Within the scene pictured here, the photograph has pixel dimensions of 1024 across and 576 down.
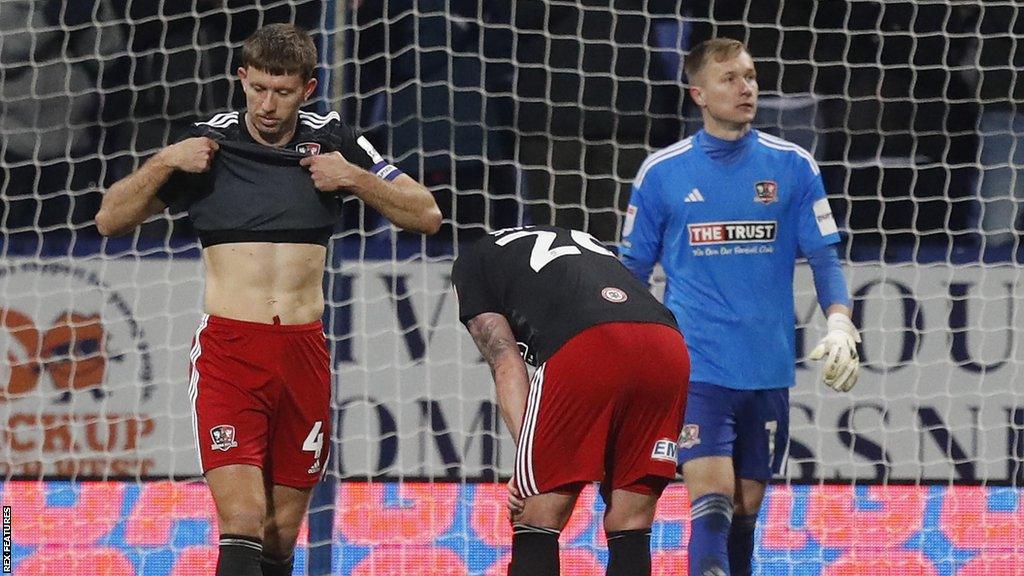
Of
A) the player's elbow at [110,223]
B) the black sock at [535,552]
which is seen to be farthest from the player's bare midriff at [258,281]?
the black sock at [535,552]

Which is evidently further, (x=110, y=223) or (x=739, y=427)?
(x=739, y=427)

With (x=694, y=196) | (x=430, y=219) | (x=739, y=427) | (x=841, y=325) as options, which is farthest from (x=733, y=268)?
(x=430, y=219)

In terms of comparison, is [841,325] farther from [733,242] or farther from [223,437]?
[223,437]

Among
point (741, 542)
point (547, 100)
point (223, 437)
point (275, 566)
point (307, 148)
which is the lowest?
point (275, 566)

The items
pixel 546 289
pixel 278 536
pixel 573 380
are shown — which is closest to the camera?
pixel 573 380

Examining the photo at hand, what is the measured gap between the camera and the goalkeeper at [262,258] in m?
3.62

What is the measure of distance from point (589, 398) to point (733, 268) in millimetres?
1277

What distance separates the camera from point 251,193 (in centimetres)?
374

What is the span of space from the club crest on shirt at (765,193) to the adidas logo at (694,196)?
0.17 metres

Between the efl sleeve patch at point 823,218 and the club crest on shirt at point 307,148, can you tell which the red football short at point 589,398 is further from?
the efl sleeve patch at point 823,218

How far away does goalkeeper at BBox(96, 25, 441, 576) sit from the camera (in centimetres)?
362

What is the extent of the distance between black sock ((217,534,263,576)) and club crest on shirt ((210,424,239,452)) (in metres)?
0.22

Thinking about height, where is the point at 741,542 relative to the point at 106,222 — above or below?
below

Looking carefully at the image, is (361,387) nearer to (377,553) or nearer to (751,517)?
(377,553)
